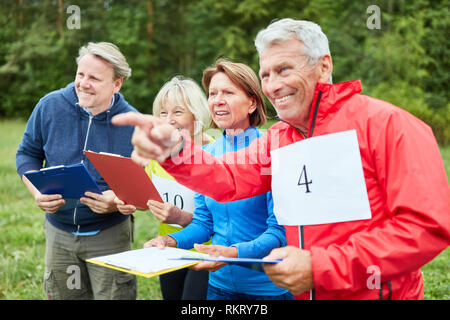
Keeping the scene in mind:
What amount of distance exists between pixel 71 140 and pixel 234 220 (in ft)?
4.65

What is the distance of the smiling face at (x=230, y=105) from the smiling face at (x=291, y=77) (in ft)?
2.55

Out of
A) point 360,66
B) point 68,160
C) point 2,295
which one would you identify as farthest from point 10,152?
point 360,66

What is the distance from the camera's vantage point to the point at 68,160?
2.91 metres

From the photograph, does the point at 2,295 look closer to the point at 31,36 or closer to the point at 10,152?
the point at 10,152

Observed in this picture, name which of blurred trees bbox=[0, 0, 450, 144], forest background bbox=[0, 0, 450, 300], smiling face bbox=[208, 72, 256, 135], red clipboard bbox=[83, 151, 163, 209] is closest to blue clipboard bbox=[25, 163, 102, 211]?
red clipboard bbox=[83, 151, 163, 209]

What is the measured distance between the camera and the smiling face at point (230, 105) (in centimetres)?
249

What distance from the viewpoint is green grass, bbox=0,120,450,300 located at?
4.15 metres

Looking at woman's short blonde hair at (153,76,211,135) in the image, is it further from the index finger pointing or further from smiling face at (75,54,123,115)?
the index finger pointing

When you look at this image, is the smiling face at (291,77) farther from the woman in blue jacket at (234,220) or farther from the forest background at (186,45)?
the forest background at (186,45)

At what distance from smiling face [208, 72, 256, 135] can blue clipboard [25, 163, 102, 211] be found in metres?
0.84

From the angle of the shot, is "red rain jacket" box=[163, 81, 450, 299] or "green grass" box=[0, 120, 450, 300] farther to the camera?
"green grass" box=[0, 120, 450, 300]

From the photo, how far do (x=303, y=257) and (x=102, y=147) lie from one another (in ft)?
6.42

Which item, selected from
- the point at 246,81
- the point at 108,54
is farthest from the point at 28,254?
the point at 246,81
